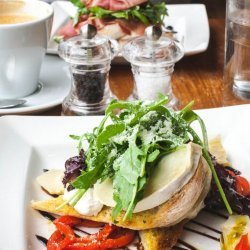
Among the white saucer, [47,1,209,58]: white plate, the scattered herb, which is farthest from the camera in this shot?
[47,1,209,58]: white plate

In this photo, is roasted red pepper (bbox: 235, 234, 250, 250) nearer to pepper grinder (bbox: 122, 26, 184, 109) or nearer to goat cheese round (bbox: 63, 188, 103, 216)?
goat cheese round (bbox: 63, 188, 103, 216)

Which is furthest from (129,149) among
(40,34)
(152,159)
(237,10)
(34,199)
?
(237,10)

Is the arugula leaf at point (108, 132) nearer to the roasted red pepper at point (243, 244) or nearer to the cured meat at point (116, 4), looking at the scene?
the roasted red pepper at point (243, 244)

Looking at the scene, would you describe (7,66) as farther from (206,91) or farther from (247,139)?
(247,139)

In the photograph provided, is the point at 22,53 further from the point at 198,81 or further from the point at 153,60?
the point at 198,81

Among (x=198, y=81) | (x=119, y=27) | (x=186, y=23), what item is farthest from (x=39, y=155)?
(x=186, y=23)

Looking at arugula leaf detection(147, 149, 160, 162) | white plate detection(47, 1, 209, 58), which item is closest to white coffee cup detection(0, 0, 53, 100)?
white plate detection(47, 1, 209, 58)

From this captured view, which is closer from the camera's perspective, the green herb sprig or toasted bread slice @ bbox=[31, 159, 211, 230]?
toasted bread slice @ bbox=[31, 159, 211, 230]
